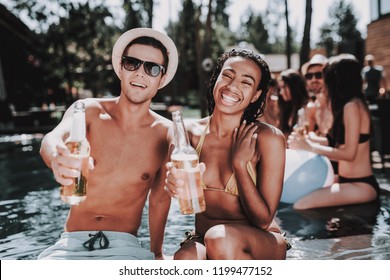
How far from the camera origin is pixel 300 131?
4840mm

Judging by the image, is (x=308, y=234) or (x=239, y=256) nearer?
(x=239, y=256)

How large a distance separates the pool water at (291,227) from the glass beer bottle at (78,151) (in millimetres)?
1750

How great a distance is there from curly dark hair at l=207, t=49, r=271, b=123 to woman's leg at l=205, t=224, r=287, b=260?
707mm

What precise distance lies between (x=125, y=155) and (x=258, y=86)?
0.90 metres

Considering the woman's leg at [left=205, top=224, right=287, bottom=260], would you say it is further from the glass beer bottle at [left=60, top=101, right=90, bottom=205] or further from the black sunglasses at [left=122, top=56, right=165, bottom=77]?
the black sunglasses at [left=122, top=56, right=165, bottom=77]

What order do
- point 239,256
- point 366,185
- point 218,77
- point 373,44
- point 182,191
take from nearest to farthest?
point 182,191, point 239,256, point 218,77, point 366,185, point 373,44

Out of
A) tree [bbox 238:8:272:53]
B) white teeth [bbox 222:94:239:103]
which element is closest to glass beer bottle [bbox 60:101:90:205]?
white teeth [bbox 222:94:239:103]

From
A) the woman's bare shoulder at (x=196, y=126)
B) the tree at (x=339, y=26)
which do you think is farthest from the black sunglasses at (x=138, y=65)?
the tree at (x=339, y=26)

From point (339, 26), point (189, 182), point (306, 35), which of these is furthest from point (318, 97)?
point (339, 26)

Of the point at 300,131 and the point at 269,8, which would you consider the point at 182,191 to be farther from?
the point at 269,8

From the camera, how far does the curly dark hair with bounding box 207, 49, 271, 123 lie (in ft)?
8.38

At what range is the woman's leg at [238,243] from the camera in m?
2.22
